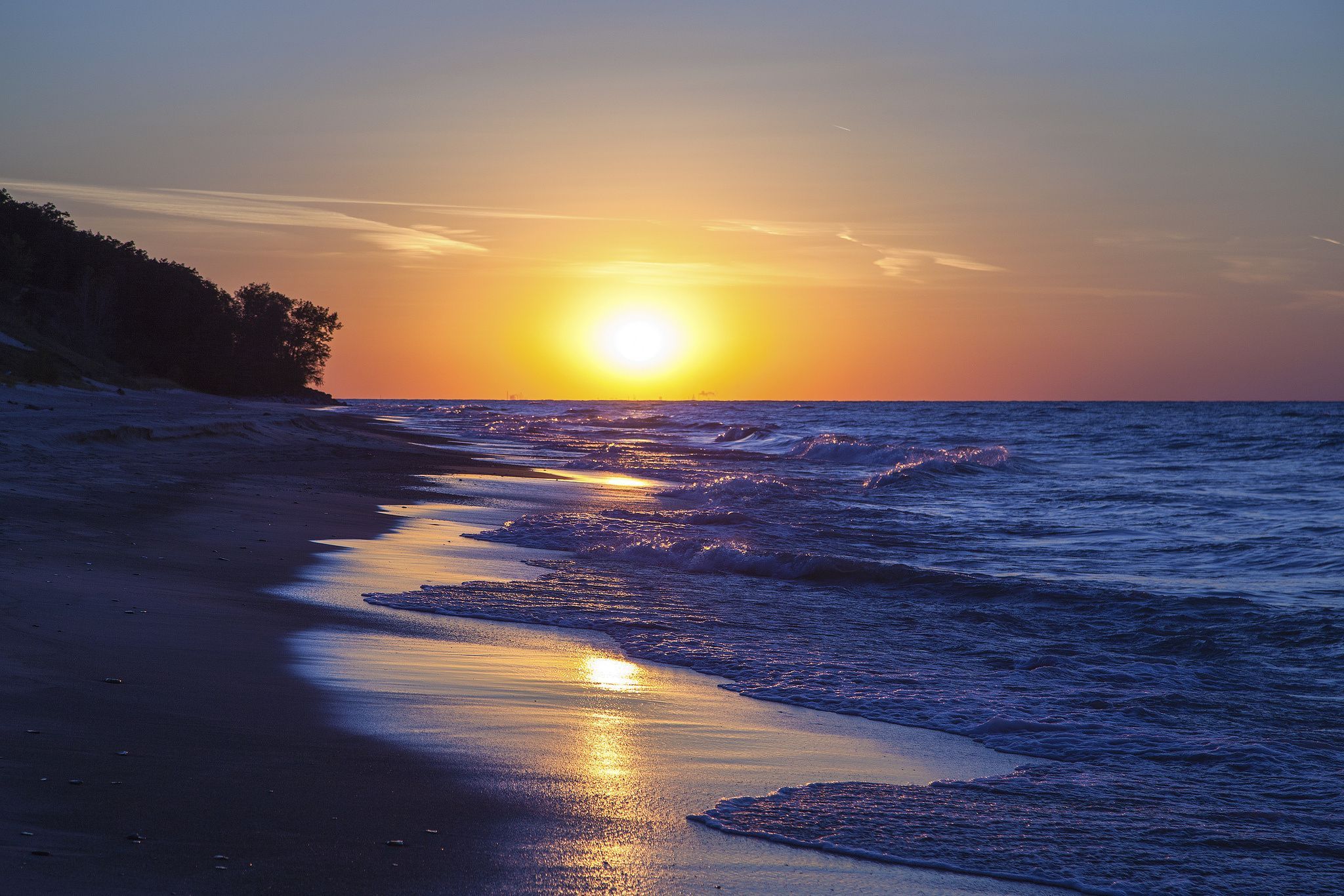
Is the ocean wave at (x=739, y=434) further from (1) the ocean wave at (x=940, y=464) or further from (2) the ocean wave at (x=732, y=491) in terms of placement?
(2) the ocean wave at (x=732, y=491)

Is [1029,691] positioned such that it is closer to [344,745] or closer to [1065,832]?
[1065,832]

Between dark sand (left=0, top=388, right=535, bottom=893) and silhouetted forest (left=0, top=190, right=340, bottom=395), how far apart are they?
45.0 metres

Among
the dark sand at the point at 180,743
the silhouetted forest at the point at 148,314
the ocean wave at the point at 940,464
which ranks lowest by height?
the dark sand at the point at 180,743

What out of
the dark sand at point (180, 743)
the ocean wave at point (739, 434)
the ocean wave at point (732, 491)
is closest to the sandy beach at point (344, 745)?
the dark sand at point (180, 743)

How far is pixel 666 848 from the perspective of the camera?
139 inches

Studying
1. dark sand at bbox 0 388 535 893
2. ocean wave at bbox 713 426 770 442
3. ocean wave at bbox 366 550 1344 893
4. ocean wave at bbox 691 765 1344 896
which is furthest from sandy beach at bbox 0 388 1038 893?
ocean wave at bbox 713 426 770 442

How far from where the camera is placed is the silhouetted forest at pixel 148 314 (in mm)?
54875

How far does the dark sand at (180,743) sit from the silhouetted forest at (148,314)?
4495 centimetres

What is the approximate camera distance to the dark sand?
121 inches

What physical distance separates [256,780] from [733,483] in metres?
18.3

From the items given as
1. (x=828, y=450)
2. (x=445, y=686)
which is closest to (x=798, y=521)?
(x=445, y=686)

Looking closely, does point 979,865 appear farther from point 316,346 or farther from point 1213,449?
point 316,346

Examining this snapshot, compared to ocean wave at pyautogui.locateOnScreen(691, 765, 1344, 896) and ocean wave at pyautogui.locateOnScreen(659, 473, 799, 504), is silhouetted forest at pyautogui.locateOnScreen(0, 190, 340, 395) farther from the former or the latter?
ocean wave at pyautogui.locateOnScreen(691, 765, 1344, 896)

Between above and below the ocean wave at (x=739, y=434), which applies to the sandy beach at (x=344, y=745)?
below
